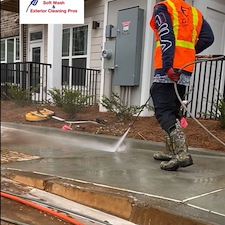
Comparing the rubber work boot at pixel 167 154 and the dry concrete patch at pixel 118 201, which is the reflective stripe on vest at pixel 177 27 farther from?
the dry concrete patch at pixel 118 201

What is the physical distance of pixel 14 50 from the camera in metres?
12.6

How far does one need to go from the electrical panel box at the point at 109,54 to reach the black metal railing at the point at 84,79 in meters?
1.56

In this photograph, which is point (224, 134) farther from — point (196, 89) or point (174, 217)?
point (174, 217)

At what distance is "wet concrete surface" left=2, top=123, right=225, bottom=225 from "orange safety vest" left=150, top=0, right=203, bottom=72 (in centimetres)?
114

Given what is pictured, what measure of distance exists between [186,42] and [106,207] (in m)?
1.86

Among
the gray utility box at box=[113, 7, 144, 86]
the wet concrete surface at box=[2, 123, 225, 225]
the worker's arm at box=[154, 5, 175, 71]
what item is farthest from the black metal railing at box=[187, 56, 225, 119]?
the worker's arm at box=[154, 5, 175, 71]

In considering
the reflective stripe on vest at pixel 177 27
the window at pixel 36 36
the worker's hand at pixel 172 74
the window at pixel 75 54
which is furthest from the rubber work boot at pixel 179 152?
the window at pixel 36 36

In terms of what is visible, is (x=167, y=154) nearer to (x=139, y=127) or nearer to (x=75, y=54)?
(x=139, y=127)

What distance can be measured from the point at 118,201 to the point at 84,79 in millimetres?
6645

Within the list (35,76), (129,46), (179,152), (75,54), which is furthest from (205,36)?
(75,54)

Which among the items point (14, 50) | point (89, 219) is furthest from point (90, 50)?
point (89, 219)

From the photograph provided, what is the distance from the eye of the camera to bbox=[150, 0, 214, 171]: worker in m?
3.14

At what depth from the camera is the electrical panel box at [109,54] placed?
6855mm

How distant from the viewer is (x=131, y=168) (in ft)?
11.4
